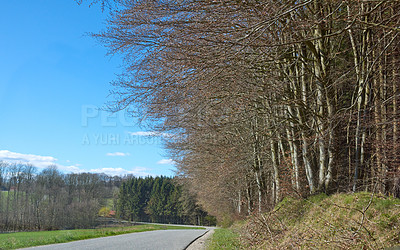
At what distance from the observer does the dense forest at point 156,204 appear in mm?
76106

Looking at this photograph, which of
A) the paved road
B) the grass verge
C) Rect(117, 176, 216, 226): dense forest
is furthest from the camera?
Rect(117, 176, 216, 226): dense forest

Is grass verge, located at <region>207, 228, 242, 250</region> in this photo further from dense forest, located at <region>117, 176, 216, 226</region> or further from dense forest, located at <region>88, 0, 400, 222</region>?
dense forest, located at <region>117, 176, 216, 226</region>

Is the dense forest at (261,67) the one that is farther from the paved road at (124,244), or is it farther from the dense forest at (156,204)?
the dense forest at (156,204)

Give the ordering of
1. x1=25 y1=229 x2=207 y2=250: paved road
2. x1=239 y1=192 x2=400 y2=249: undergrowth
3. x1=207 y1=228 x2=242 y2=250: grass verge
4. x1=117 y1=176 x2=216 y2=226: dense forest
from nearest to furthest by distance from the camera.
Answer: x1=239 y1=192 x2=400 y2=249: undergrowth < x1=207 y1=228 x2=242 y2=250: grass verge < x1=25 y1=229 x2=207 y2=250: paved road < x1=117 y1=176 x2=216 y2=226: dense forest

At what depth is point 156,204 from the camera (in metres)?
89.1

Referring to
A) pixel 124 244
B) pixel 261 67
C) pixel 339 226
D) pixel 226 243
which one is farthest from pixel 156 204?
pixel 339 226

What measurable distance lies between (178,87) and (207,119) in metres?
3.35

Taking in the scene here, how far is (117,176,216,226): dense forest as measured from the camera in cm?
7611

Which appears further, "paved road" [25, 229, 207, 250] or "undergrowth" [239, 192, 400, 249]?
"paved road" [25, 229, 207, 250]

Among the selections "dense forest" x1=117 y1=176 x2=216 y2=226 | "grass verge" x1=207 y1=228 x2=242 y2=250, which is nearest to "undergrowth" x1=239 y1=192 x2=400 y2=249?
"grass verge" x1=207 y1=228 x2=242 y2=250

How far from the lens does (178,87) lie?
8117 mm

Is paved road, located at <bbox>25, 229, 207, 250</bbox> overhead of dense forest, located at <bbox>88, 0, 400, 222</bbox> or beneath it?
beneath

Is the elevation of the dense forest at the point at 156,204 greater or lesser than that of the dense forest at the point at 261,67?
lesser


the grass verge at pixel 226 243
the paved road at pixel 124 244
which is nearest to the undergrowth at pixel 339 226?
the grass verge at pixel 226 243
